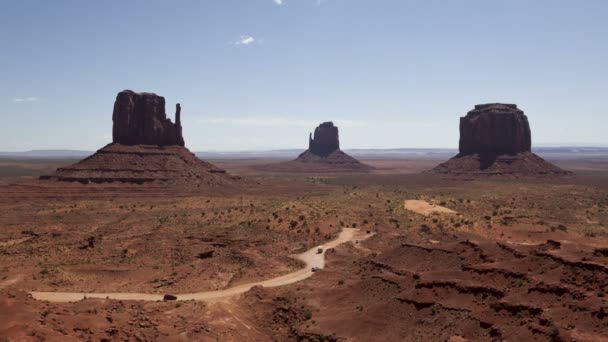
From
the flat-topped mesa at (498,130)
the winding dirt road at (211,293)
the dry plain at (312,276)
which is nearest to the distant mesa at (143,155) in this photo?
the dry plain at (312,276)

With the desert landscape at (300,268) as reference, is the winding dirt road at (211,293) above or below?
below

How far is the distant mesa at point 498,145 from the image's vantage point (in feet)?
486

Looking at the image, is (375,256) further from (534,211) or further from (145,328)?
(534,211)

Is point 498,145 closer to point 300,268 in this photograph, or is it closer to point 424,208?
point 424,208

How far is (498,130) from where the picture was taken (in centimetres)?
15362

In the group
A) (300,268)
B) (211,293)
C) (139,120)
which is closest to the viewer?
(211,293)

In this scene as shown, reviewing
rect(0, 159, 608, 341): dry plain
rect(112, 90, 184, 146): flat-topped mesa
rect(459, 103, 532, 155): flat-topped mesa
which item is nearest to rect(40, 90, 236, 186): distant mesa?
rect(112, 90, 184, 146): flat-topped mesa

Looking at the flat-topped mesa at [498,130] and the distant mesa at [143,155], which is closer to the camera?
the distant mesa at [143,155]

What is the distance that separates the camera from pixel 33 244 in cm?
5116

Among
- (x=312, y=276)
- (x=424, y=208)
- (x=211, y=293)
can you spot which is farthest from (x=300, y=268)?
(x=424, y=208)

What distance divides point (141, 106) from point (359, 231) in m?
77.2

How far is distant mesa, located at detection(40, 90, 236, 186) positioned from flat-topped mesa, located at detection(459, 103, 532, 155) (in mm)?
85404

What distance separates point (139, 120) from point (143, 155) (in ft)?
32.1

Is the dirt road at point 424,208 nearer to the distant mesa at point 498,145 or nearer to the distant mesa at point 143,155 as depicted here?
the distant mesa at point 143,155
